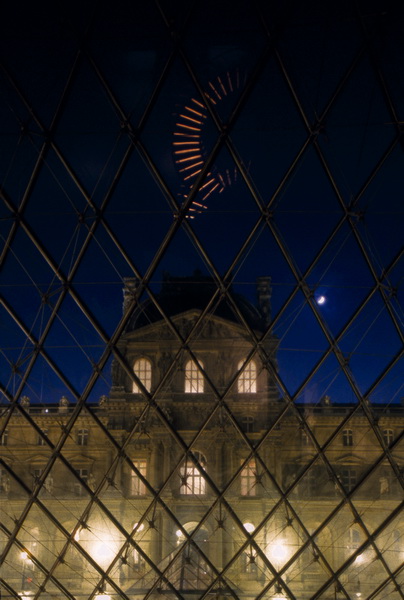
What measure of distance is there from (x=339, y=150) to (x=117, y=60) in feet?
13.3

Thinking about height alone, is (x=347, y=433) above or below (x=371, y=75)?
below

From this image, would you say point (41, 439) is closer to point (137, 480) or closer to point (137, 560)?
point (137, 480)

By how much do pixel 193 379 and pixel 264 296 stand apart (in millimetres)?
2281

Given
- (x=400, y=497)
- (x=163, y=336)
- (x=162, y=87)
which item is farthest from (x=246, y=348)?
(x=162, y=87)

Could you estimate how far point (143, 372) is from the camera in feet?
58.9

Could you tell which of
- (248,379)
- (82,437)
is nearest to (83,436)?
(82,437)

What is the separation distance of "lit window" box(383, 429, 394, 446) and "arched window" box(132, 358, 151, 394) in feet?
14.8

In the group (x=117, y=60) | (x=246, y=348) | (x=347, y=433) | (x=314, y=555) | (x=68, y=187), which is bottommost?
(x=314, y=555)

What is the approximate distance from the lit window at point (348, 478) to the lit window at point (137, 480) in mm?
3693

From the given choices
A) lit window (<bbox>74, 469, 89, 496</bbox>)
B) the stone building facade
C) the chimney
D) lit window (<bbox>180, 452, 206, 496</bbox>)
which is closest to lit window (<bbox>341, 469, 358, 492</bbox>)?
the stone building facade

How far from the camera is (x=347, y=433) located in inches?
671

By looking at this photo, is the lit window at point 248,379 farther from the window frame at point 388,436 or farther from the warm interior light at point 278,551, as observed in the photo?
the warm interior light at point 278,551

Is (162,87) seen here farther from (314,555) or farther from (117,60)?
(314,555)

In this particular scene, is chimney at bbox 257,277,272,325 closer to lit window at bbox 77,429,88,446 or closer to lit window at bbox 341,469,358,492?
lit window at bbox 341,469,358,492
